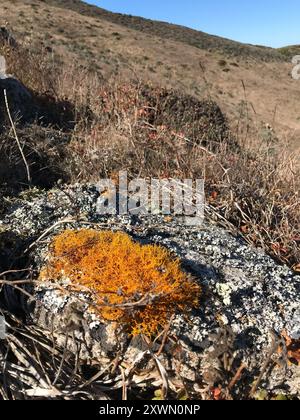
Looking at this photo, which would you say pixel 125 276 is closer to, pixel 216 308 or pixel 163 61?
pixel 216 308

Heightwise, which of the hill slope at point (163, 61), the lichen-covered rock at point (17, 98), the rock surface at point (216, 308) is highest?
the hill slope at point (163, 61)

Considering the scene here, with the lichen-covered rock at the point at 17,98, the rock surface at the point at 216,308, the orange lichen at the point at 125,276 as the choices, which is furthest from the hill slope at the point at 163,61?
the orange lichen at the point at 125,276

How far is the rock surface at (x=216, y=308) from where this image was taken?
2102mm

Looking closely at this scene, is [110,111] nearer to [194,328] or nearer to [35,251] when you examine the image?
[35,251]

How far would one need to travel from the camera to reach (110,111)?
206 inches

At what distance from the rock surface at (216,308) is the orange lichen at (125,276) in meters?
0.09

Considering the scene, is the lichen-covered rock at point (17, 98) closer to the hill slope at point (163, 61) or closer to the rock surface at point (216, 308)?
the rock surface at point (216, 308)

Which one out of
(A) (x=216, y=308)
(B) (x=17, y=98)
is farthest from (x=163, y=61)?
(A) (x=216, y=308)

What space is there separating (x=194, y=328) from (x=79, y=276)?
656mm

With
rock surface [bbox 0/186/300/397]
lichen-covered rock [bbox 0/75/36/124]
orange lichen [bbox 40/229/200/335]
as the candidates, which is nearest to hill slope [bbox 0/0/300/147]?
lichen-covered rock [bbox 0/75/36/124]

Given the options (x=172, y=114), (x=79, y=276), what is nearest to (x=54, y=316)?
(x=79, y=276)

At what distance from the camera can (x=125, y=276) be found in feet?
7.20

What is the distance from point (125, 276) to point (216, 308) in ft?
1.68

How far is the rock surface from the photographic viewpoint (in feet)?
6.89
